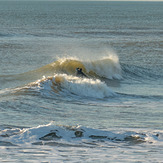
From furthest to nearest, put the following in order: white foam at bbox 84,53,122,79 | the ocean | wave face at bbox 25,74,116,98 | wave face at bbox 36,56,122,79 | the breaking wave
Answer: white foam at bbox 84,53,122,79
wave face at bbox 36,56,122,79
wave face at bbox 25,74,116,98
the breaking wave
the ocean

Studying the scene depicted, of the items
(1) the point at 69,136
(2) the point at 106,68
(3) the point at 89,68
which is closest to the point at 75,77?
(3) the point at 89,68

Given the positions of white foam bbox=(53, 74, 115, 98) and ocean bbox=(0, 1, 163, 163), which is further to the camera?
white foam bbox=(53, 74, 115, 98)

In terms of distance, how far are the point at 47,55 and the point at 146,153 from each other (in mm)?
24900

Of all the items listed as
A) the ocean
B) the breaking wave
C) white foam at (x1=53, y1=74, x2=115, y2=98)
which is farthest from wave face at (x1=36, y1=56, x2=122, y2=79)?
the breaking wave

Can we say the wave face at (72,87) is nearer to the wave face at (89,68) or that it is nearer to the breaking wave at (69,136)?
the wave face at (89,68)

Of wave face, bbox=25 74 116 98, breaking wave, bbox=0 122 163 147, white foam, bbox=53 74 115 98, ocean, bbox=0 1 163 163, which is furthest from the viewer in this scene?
white foam, bbox=53 74 115 98

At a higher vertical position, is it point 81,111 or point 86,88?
point 86,88

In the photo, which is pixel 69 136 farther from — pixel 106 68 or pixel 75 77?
pixel 106 68

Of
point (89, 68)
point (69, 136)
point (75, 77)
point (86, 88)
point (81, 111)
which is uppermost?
point (89, 68)

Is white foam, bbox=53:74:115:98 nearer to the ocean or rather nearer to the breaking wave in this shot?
the ocean

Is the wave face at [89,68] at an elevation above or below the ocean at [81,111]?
above

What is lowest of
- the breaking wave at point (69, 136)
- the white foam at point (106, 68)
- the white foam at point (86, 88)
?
the breaking wave at point (69, 136)

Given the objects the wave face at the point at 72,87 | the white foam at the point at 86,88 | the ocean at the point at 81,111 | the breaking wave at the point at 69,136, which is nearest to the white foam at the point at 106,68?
the ocean at the point at 81,111

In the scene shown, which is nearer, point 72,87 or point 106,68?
point 72,87
